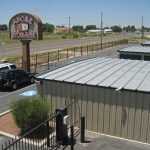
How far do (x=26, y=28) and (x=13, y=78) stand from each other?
264 inches

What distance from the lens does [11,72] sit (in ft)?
79.3

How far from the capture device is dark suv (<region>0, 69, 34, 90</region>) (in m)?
23.1

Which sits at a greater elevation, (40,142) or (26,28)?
(26,28)

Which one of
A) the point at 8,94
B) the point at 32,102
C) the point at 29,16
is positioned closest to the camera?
the point at 32,102

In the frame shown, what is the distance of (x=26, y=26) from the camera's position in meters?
28.3

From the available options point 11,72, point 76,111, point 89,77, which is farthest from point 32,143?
point 11,72

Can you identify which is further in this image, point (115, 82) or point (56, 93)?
point (56, 93)

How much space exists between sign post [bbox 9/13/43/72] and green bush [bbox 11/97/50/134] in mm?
15818

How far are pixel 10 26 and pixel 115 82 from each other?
18364 mm

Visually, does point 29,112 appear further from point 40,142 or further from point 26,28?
point 26,28

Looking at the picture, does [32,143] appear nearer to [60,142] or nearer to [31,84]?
[60,142]

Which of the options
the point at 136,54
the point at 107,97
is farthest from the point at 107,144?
the point at 136,54

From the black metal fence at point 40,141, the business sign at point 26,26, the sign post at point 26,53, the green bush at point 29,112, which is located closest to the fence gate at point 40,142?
the black metal fence at point 40,141

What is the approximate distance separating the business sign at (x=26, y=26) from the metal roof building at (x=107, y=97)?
1300cm
